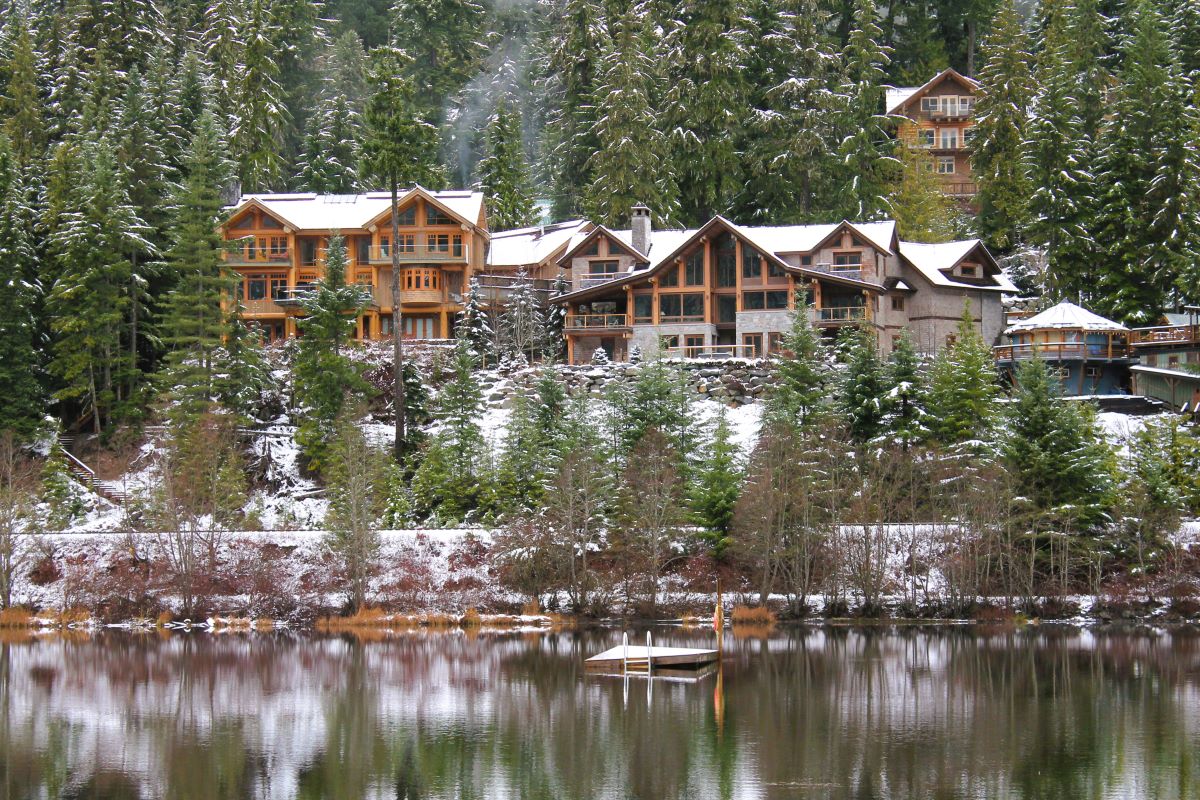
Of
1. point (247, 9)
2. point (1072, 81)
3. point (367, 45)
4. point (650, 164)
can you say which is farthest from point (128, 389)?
point (367, 45)

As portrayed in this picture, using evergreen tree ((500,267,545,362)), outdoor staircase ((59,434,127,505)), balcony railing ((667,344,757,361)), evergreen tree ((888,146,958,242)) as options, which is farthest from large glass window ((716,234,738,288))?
outdoor staircase ((59,434,127,505))

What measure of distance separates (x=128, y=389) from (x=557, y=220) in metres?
35.4

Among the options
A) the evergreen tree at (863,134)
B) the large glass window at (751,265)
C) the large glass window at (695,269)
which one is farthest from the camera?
the evergreen tree at (863,134)

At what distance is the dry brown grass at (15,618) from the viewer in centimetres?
4991

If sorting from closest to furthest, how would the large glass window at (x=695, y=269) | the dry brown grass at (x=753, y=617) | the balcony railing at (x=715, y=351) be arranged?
the dry brown grass at (x=753, y=617) < the balcony railing at (x=715, y=351) < the large glass window at (x=695, y=269)

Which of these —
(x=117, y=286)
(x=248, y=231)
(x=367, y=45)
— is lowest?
(x=117, y=286)

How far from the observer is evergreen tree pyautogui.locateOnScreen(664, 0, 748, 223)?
76938 mm

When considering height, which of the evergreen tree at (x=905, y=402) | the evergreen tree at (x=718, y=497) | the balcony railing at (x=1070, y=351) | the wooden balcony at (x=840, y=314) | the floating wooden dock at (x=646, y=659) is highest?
the wooden balcony at (x=840, y=314)

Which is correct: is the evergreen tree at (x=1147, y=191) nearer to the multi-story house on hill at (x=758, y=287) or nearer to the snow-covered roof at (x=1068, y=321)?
the snow-covered roof at (x=1068, y=321)

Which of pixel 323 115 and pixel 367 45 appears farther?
pixel 367 45

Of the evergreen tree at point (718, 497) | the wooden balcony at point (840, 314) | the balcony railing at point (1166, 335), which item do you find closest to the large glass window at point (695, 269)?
the wooden balcony at point (840, 314)

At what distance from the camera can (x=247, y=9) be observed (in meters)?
89.6

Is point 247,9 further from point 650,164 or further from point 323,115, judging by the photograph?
point 650,164

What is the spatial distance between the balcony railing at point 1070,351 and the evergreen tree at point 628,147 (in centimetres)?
2104
